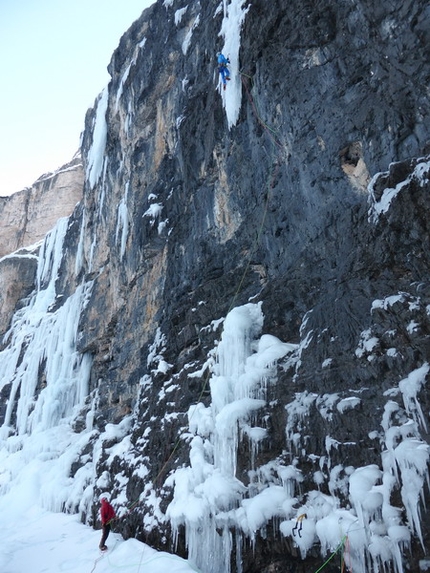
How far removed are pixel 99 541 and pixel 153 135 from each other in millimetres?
10867

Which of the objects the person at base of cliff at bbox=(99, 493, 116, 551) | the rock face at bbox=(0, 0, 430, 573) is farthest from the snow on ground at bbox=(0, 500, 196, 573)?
the rock face at bbox=(0, 0, 430, 573)

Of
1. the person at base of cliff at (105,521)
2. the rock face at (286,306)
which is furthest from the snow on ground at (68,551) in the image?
the rock face at (286,306)

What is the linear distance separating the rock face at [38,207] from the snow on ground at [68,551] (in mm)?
26604

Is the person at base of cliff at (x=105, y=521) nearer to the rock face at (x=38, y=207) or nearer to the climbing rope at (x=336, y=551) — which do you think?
the climbing rope at (x=336, y=551)

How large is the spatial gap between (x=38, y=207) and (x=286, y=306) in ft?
A: 105

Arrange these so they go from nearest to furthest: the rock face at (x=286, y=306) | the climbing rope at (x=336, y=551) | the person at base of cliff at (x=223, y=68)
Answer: the climbing rope at (x=336, y=551)
the rock face at (x=286, y=306)
the person at base of cliff at (x=223, y=68)

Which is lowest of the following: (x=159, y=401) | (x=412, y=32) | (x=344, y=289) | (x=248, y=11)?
(x=159, y=401)

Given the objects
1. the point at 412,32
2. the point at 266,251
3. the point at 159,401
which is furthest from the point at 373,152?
the point at 159,401

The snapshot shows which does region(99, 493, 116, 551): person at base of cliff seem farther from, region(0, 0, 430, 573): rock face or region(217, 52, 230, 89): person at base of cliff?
region(217, 52, 230, 89): person at base of cliff

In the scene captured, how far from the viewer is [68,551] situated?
7730mm

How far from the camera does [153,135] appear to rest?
1339cm

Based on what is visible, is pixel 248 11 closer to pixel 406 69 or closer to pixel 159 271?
pixel 406 69

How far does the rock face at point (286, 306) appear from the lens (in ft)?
16.5

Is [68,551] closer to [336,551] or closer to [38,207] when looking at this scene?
[336,551]
